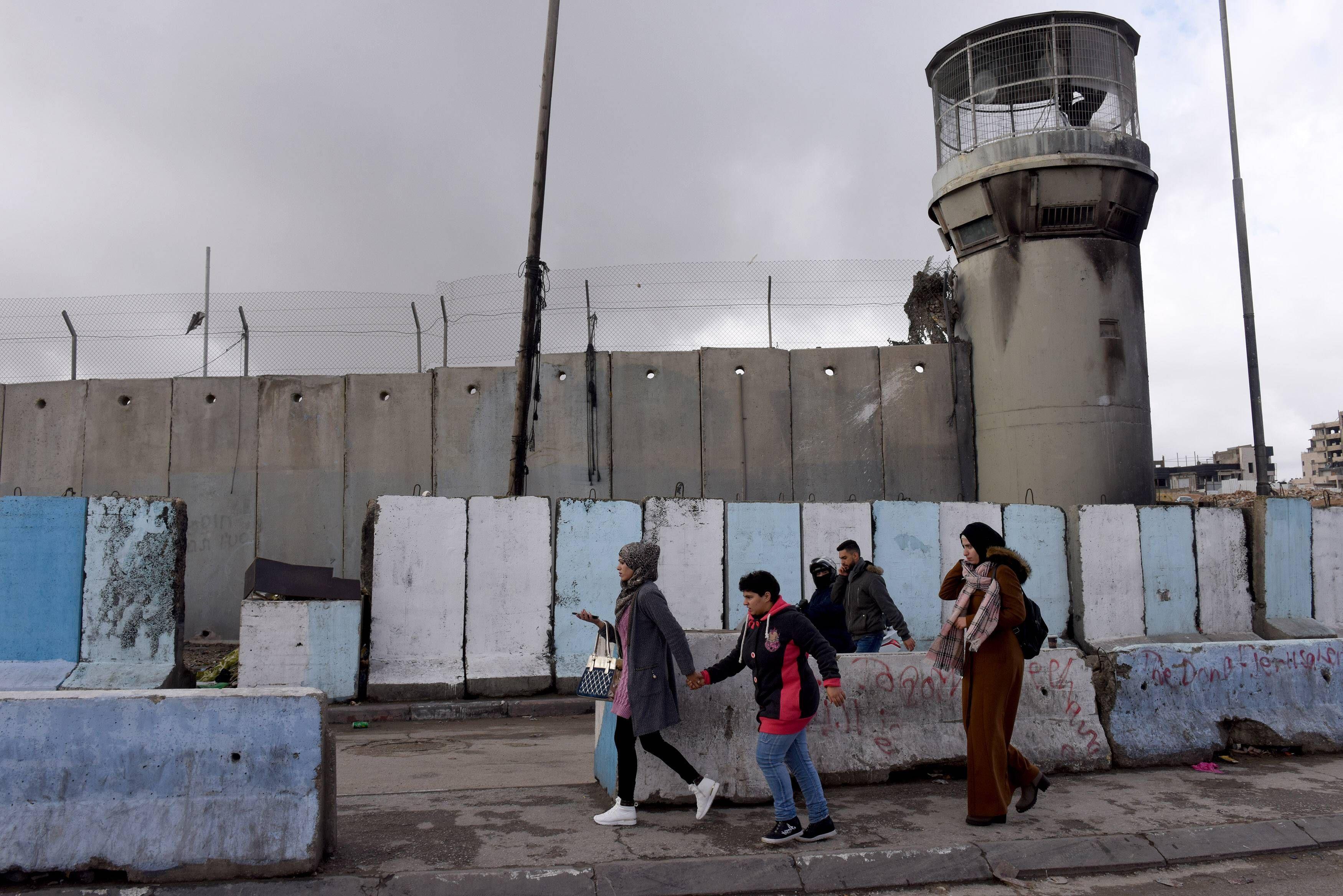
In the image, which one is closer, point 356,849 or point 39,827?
point 39,827

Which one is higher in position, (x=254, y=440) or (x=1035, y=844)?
(x=254, y=440)

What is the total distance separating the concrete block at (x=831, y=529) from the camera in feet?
36.9

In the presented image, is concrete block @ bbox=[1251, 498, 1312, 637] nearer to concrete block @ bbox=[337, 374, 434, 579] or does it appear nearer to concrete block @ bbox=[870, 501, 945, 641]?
concrete block @ bbox=[870, 501, 945, 641]

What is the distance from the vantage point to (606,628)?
5547mm

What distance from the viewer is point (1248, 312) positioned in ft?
47.2

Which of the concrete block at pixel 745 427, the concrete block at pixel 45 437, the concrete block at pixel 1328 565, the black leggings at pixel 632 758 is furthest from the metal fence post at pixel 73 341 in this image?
the concrete block at pixel 1328 565

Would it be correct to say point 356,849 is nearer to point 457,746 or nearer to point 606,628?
point 606,628

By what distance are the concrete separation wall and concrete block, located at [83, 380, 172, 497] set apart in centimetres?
862

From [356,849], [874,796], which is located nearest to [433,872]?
[356,849]

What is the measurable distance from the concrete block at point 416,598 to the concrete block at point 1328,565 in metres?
12.1

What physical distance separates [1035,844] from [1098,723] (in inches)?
76.2

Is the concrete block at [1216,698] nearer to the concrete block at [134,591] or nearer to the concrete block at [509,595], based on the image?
the concrete block at [509,595]

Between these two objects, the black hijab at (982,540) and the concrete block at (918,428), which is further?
the concrete block at (918,428)

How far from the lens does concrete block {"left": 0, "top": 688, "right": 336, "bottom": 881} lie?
425cm
